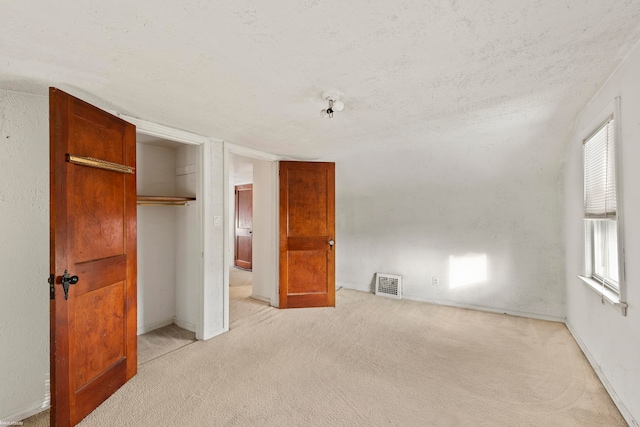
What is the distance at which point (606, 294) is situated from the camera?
2023 mm

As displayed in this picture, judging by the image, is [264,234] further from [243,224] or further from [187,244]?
[243,224]

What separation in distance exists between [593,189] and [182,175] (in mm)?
4118

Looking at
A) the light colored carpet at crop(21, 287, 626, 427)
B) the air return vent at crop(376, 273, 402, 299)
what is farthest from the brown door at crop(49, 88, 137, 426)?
the air return vent at crop(376, 273, 402, 299)

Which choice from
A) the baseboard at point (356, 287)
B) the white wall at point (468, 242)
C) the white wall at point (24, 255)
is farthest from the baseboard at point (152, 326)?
the white wall at point (468, 242)

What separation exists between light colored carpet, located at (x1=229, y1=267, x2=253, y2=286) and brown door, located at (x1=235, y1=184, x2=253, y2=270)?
0.82ft

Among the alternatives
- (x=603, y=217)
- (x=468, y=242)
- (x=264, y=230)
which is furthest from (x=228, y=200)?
(x=603, y=217)

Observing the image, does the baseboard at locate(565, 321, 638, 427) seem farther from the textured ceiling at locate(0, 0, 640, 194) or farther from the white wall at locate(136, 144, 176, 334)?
the white wall at locate(136, 144, 176, 334)

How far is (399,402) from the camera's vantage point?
1.95m

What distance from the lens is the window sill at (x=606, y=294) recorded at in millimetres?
1744

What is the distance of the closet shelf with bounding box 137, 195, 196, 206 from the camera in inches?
110

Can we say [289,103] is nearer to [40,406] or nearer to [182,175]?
[182,175]

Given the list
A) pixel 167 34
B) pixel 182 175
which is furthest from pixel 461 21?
pixel 182 175

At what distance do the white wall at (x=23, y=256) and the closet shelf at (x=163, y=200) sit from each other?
86cm

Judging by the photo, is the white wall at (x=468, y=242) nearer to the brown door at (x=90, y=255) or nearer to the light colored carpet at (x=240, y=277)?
the light colored carpet at (x=240, y=277)
